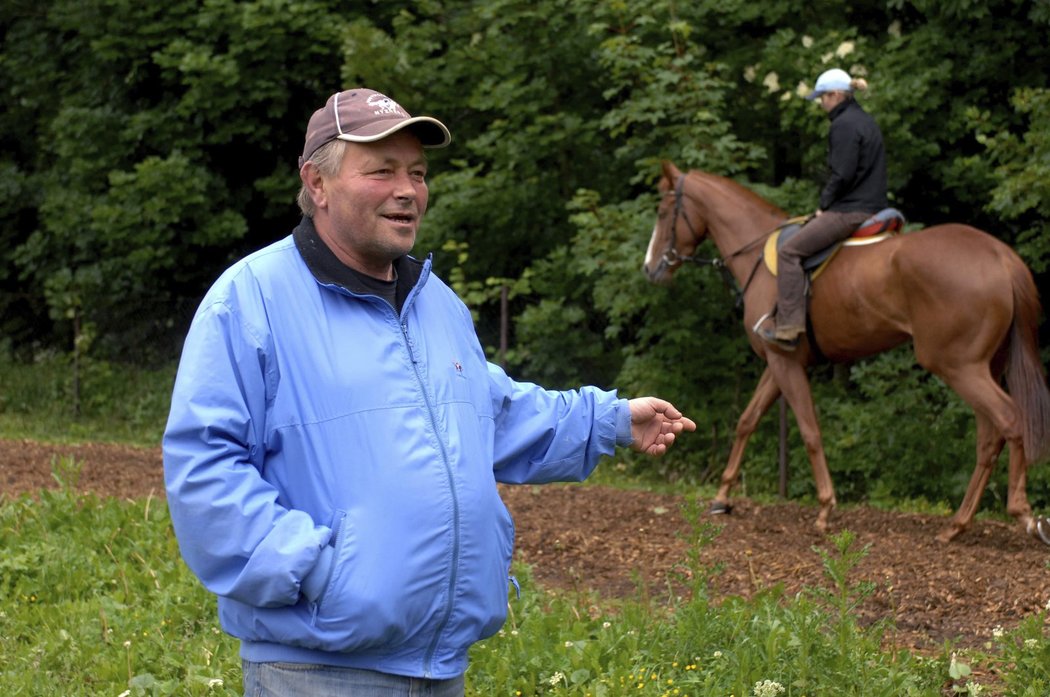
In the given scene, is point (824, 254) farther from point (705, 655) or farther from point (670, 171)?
point (705, 655)

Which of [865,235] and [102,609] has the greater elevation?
[865,235]

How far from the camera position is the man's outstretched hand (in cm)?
337

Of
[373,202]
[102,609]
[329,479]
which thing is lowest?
[102,609]

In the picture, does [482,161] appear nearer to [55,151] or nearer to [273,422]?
[55,151]

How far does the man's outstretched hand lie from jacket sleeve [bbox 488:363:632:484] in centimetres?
3

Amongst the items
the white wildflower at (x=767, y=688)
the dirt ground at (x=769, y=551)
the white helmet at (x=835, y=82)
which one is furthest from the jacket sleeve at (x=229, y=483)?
the white helmet at (x=835, y=82)

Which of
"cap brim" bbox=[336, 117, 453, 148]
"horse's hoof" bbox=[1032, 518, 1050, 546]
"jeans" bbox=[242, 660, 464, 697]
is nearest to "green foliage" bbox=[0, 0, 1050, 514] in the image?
"horse's hoof" bbox=[1032, 518, 1050, 546]

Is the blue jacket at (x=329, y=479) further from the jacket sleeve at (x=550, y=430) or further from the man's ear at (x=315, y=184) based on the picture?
the jacket sleeve at (x=550, y=430)

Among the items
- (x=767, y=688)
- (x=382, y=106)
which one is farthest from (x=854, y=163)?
(x=382, y=106)

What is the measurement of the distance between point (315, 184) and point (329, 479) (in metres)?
0.69

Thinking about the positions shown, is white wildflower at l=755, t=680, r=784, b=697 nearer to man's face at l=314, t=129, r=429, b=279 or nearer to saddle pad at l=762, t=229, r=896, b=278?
man's face at l=314, t=129, r=429, b=279

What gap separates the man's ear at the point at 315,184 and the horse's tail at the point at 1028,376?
6.38 metres

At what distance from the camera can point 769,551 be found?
7.49 metres

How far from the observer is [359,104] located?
2.84 meters
